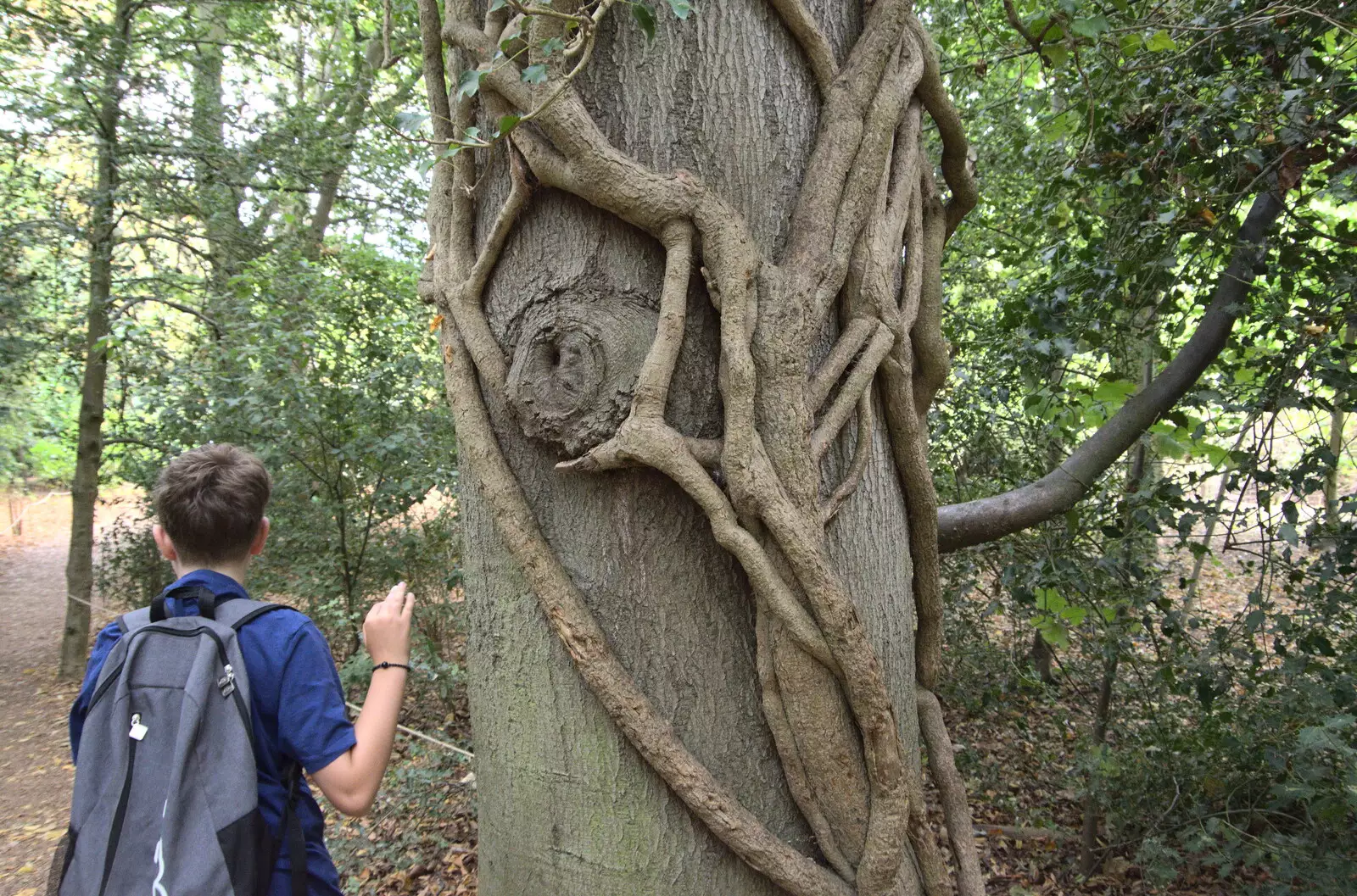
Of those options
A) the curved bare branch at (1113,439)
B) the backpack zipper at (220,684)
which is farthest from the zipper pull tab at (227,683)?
the curved bare branch at (1113,439)

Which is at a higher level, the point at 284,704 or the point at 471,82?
the point at 471,82

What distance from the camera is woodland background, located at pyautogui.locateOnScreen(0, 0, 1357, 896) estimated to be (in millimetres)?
2938

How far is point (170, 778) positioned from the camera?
4.38 ft

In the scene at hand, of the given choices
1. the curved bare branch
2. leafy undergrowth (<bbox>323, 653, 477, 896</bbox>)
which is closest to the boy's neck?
leafy undergrowth (<bbox>323, 653, 477, 896</bbox>)

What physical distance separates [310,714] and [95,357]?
761 cm

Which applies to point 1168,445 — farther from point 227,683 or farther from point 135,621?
point 135,621

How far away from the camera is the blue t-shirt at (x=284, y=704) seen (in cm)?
143

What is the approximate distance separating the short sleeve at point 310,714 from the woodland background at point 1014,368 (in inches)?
39.6

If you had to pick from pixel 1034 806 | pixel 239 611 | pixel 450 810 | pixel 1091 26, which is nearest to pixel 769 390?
pixel 239 611

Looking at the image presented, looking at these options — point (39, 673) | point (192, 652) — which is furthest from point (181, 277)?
point (192, 652)

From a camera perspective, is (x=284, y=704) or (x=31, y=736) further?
(x=31, y=736)

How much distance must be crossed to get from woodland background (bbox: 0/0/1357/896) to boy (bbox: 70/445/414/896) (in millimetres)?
781

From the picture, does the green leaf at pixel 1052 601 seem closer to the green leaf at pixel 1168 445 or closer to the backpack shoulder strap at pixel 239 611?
the green leaf at pixel 1168 445

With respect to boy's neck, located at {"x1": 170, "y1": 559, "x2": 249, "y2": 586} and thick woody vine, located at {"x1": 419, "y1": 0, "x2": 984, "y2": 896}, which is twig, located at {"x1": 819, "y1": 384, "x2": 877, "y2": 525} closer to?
thick woody vine, located at {"x1": 419, "y1": 0, "x2": 984, "y2": 896}
